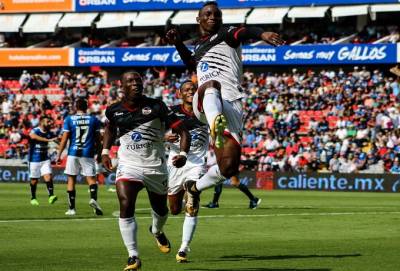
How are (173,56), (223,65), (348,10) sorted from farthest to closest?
(173,56) → (348,10) → (223,65)

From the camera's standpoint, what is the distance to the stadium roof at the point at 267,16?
57.6 meters

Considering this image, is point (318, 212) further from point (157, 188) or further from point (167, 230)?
point (157, 188)

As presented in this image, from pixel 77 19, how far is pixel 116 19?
10.00 ft

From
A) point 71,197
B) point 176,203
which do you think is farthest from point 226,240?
point 71,197

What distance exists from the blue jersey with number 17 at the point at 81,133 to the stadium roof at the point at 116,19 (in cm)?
4193

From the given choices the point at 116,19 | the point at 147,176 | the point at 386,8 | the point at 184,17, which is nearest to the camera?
the point at 147,176

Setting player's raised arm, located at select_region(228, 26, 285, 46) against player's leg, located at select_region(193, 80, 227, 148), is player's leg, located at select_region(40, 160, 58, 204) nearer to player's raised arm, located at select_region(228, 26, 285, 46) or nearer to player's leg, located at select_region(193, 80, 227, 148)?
player's leg, located at select_region(193, 80, 227, 148)

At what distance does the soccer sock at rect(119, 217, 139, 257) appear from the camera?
1162cm

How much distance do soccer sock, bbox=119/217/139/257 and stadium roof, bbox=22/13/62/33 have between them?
56.3m

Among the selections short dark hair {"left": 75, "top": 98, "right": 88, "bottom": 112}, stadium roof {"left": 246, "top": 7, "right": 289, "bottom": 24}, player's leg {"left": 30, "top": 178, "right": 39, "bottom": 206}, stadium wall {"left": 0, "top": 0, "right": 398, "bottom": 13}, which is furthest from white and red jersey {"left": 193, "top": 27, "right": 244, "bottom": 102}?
stadium roof {"left": 246, "top": 7, "right": 289, "bottom": 24}

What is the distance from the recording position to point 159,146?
495 inches

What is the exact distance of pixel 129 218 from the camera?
11875 mm

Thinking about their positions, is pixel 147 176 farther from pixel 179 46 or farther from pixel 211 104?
pixel 179 46

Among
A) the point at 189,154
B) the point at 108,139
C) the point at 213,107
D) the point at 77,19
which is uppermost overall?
the point at 77,19
